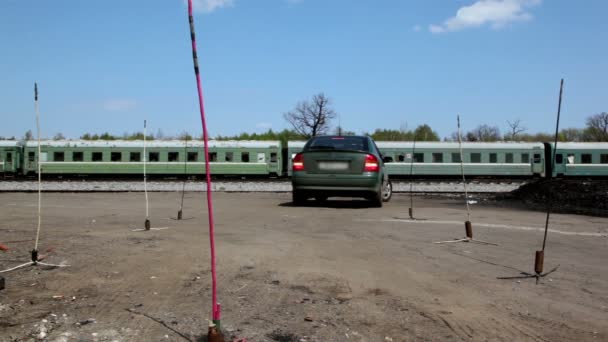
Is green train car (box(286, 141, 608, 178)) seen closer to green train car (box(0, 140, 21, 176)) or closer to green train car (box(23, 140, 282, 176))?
green train car (box(23, 140, 282, 176))

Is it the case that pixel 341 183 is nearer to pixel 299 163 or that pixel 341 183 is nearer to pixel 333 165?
pixel 333 165

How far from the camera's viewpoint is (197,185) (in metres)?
26.0

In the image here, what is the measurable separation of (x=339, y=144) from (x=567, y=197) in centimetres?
873

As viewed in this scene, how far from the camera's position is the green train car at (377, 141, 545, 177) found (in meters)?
35.6

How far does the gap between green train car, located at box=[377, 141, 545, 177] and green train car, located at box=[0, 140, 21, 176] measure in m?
26.1

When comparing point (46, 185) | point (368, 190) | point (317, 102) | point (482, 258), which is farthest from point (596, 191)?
point (317, 102)

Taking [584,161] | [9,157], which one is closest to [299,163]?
[9,157]

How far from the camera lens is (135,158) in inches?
1388

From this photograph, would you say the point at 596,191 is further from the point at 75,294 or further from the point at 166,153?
the point at 166,153

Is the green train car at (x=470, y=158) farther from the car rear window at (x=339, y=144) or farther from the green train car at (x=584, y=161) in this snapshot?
the car rear window at (x=339, y=144)

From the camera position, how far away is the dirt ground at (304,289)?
9.32ft

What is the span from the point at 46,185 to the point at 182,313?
2629 cm

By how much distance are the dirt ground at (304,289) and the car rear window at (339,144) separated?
167 inches

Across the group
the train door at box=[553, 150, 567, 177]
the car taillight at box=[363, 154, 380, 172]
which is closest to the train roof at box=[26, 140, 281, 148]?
the train door at box=[553, 150, 567, 177]
